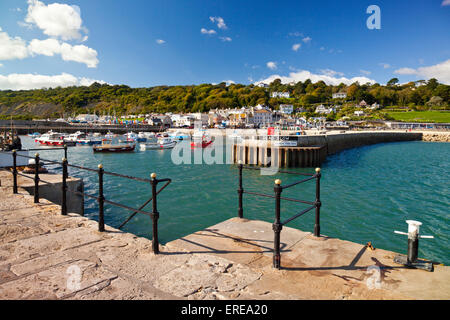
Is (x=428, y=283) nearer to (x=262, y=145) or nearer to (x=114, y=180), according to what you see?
(x=114, y=180)

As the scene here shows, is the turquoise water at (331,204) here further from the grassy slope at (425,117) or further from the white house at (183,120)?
the white house at (183,120)

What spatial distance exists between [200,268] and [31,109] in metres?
227

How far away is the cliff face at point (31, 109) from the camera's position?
18175 centimetres

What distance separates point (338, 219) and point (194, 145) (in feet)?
133

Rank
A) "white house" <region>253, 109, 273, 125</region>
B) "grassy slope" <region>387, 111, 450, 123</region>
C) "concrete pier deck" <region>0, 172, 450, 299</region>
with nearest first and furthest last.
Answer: "concrete pier deck" <region>0, 172, 450, 299</region> < "grassy slope" <region>387, 111, 450, 123</region> < "white house" <region>253, 109, 273, 125</region>

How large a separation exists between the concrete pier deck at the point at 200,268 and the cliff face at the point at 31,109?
20912cm

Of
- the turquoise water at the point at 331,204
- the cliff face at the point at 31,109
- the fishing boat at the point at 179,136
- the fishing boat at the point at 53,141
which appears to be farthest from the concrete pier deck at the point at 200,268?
the cliff face at the point at 31,109

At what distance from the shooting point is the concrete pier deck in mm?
3482

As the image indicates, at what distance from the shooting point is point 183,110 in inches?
7510

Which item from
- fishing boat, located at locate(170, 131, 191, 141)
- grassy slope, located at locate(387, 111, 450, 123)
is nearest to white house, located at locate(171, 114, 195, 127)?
fishing boat, located at locate(170, 131, 191, 141)

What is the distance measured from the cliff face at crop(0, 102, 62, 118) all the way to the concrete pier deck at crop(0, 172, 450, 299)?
686 feet

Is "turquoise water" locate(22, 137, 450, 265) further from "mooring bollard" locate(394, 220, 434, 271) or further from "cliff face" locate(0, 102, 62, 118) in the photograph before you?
"cliff face" locate(0, 102, 62, 118)
